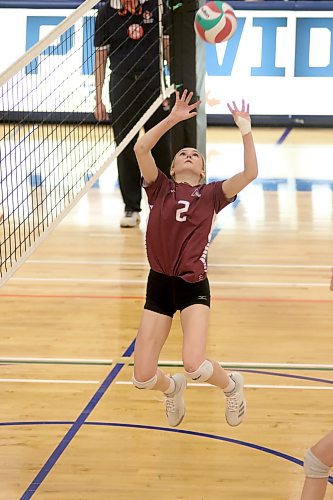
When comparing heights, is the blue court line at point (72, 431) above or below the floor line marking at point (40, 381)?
above

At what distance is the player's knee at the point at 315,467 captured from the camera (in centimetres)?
480

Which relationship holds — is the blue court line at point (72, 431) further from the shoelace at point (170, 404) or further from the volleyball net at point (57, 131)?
the volleyball net at point (57, 131)

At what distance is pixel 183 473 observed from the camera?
5.89m

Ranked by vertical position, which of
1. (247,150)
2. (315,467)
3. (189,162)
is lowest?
(315,467)

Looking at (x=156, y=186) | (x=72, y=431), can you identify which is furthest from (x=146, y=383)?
(x=156, y=186)

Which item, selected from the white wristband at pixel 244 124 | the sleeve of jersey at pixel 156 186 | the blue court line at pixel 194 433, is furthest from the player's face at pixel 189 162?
the blue court line at pixel 194 433

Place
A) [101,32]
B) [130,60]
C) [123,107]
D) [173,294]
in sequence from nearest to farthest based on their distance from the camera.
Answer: [173,294], [101,32], [130,60], [123,107]

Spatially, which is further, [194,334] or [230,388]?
[230,388]

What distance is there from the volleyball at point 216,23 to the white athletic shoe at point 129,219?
4.41 meters

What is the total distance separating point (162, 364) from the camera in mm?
7793

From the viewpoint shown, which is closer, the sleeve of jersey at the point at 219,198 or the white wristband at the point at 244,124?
the white wristband at the point at 244,124

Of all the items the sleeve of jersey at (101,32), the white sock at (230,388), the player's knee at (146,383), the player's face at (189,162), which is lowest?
the white sock at (230,388)

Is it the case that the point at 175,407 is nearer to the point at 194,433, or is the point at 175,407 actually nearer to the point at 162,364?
the point at 194,433

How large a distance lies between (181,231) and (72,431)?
136 cm
